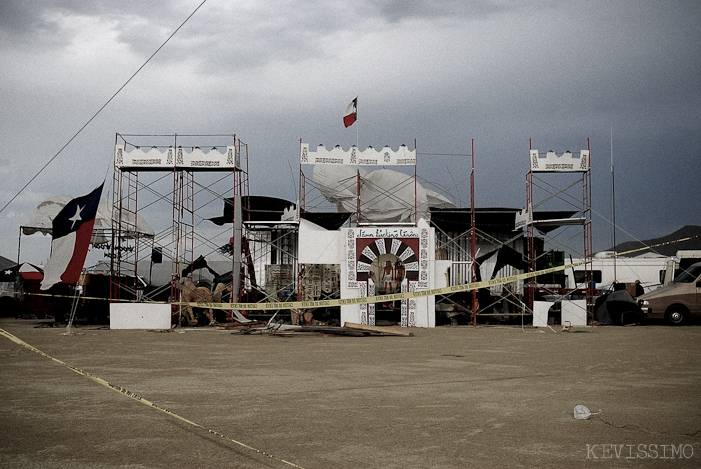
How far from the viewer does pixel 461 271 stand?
31531mm

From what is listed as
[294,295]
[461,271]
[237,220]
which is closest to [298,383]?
[237,220]

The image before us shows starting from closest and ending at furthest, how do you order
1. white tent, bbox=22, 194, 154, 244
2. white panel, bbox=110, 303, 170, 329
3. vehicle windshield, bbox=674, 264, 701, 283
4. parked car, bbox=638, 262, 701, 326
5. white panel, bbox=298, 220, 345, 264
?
white panel, bbox=110, 303, 170, 329 < parked car, bbox=638, 262, 701, 326 < white panel, bbox=298, 220, 345, 264 < vehicle windshield, bbox=674, 264, 701, 283 < white tent, bbox=22, 194, 154, 244

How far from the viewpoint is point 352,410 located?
23.1 ft

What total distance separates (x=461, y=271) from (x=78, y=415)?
26.3 meters

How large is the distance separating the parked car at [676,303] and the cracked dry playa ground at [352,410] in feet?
42.7

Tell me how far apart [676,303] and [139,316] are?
20868mm

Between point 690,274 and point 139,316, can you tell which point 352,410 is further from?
point 690,274

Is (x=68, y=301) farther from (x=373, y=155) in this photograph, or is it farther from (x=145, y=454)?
(x=145, y=454)

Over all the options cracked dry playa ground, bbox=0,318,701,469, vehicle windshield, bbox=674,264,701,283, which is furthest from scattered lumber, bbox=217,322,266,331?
vehicle windshield, bbox=674,264,701,283

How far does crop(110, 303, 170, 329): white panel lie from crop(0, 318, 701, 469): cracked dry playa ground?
34.2ft

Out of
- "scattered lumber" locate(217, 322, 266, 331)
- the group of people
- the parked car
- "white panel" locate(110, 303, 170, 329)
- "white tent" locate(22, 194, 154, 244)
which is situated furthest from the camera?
"white tent" locate(22, 194, 154, 244)

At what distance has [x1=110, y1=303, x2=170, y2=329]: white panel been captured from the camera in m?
23.3

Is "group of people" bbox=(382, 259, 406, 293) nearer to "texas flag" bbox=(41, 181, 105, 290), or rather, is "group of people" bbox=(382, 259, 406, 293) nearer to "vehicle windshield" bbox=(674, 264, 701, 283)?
"vehicle windshield" bbox=(674, 264, 701, 283)


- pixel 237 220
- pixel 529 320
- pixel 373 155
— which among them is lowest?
pixel 529 320
